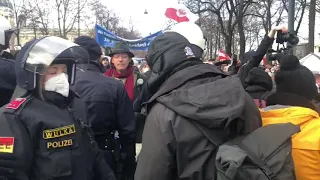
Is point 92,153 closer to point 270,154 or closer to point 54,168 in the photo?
point 54,168

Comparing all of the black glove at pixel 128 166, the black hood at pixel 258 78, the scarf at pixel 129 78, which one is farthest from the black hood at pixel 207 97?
the scarf at pixel 129 78

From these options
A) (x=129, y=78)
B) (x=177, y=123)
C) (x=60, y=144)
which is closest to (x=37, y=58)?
(x=60, y=144)

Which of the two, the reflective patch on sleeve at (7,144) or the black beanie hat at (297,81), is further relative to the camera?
the black beanie hat at (297,81)

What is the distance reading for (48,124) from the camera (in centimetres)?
234

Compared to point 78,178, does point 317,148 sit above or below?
above

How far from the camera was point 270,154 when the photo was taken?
177 cm

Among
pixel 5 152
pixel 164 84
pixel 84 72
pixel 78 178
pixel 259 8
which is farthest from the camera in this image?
pixel 259 8

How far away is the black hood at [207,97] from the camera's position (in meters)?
1.81

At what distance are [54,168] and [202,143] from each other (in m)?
0.93

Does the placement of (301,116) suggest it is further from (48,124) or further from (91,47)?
(91,47)

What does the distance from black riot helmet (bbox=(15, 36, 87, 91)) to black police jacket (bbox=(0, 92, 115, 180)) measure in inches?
4.6

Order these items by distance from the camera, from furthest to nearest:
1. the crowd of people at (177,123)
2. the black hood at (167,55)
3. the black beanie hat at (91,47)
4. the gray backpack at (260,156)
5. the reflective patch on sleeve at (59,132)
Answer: the black beanie hat at (91,47), the reflective patch on sleeve at (59,132), the black hood at (167,55), the crowd of people at (177,123), the gray backpack at (260,156)

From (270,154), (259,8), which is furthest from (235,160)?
(259,8)

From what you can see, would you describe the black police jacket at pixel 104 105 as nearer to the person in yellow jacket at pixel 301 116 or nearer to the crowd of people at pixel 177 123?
the crowd of people at pixel 177 123
